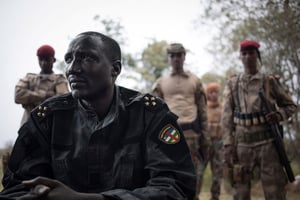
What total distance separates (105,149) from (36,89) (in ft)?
15.8

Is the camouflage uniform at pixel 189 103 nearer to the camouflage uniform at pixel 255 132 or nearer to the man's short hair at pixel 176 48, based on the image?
the man's short hair at pixel 176 48

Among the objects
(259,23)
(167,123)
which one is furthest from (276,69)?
(167,123)

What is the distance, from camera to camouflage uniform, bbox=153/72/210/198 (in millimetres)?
7855

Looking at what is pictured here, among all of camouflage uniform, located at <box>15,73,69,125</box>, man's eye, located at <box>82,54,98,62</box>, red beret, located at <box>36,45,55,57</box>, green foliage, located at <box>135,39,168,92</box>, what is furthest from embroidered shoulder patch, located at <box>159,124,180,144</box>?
green foliage, located at <box>135,39,168,92</box>

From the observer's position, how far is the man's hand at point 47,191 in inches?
87.4

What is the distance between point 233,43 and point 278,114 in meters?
10.4

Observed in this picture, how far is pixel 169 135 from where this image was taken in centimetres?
276

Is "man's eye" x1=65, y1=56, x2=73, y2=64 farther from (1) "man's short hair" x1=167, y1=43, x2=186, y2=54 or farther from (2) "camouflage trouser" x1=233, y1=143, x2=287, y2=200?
(1) "man's short hair" x1=167, y1=43, x2=186, y2=54

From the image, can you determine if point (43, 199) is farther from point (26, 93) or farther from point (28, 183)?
point (26, 93)

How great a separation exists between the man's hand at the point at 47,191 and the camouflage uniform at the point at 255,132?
13.8 feet

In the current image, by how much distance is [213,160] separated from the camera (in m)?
9.94

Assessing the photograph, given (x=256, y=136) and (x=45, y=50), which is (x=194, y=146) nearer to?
(x=256, y=136)

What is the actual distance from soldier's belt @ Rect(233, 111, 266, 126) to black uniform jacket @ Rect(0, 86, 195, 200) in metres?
3.58

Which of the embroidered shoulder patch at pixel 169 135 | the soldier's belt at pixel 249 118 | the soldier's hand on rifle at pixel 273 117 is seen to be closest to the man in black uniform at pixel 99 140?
the embroidered shoulder patch at pixel 169 135
